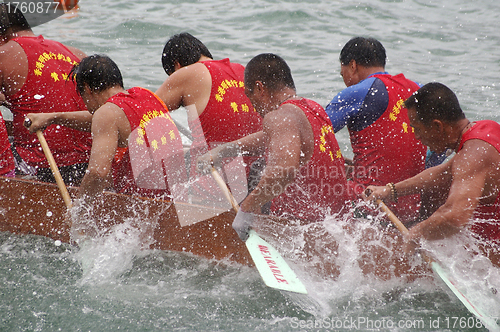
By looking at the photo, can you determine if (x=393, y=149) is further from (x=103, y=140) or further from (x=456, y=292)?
(x=103, y=140)

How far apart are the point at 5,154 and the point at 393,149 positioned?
320 centimetres

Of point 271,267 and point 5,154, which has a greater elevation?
point 5,154

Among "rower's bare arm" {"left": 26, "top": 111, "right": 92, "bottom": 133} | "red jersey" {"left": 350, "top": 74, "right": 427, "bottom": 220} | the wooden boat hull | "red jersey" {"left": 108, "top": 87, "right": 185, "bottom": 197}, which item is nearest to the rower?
"red jersey" {"left": 350, "top": 74, "right": 427, "bottom": 220}

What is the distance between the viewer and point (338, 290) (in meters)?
3.18

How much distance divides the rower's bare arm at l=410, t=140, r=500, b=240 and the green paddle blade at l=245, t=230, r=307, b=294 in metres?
0.96

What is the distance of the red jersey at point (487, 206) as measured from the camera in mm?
2615

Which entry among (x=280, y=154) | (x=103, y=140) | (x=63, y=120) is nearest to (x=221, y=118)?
(x=103, y=140)

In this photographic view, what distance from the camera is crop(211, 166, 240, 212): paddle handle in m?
3.32

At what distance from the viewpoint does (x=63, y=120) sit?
12.3 ft

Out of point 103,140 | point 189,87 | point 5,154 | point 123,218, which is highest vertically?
point 189,87

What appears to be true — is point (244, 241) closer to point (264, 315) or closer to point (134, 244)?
point (264, 315)

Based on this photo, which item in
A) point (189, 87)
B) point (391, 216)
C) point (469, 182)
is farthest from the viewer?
point (189, 87)

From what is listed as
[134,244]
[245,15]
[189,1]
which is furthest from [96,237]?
[189,1]

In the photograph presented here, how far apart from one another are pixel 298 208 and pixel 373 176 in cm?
72
